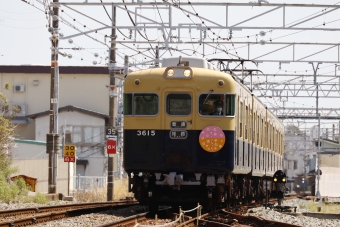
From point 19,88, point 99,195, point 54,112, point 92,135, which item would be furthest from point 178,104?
point 19,88

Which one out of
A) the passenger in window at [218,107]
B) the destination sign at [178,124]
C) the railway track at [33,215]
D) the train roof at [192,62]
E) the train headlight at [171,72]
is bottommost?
the railway track at [33,215]

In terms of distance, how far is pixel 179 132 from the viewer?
613 inches

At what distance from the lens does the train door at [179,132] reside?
1552 centimetres

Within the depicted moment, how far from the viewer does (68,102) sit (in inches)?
2158

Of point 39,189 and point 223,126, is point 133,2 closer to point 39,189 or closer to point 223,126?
point 223,126

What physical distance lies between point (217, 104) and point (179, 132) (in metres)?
0.91

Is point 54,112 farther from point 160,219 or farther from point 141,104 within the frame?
point 160,219

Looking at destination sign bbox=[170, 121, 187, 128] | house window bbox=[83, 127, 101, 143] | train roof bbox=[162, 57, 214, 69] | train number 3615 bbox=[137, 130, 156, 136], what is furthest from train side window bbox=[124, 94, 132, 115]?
house window bbox=[83, 127, 101, 143]

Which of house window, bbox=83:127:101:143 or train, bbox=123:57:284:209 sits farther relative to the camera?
house window, bbox=83:127:101:143

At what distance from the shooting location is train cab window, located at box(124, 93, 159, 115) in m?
15.7

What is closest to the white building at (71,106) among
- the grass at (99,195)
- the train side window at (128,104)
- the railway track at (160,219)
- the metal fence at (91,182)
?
the metal fence at (91,182)

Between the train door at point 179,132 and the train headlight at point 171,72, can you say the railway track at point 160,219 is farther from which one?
the train headlight at point 171,72

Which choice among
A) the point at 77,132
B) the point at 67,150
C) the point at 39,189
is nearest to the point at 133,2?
the point at 67,150

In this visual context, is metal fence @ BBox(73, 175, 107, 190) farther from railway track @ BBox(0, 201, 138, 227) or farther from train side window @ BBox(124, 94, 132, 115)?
train side window @ BBox(124, 94, 132, 115)
